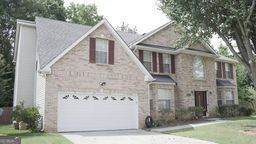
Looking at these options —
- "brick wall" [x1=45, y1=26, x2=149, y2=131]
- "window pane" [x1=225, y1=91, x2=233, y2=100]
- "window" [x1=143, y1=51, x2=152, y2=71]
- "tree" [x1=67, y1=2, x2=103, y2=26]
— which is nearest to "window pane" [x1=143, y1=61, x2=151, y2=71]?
"window" [x1=143, y1=51, x2=152, y2=71]

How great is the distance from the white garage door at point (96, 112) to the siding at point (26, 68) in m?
7.00

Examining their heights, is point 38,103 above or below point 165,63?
below

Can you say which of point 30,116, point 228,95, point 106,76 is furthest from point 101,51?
point 228,95

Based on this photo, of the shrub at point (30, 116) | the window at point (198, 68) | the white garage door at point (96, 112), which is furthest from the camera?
the window at point (198, 68)

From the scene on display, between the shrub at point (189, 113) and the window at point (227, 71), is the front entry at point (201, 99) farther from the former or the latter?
the window at point (227, 71)

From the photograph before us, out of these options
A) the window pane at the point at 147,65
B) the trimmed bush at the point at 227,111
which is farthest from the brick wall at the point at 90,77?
the trimmed bush at the point at 227,111

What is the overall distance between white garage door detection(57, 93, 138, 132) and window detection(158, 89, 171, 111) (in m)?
4.18

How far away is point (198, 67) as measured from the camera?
94.6 feet

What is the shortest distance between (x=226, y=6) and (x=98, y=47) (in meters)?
8.68

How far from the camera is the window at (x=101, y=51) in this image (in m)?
20.8

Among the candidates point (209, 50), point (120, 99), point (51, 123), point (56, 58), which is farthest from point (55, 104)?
point (209, 50)

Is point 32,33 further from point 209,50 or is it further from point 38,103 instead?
point 209,50

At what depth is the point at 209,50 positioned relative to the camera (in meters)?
30.0

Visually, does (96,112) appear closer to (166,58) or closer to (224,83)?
(166,58)
